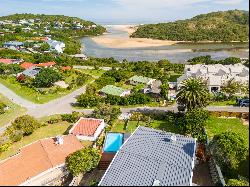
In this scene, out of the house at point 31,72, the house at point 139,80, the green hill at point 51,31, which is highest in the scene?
the green hill at point 51,31

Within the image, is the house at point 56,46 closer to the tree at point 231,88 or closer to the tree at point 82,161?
the tree at point 231,88

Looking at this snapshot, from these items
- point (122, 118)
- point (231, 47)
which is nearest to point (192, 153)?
point (122, 118)

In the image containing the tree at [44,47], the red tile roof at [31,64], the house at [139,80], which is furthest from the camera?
the tree at [44,47]

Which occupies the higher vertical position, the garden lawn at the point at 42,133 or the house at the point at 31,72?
the house at the point at 31,72

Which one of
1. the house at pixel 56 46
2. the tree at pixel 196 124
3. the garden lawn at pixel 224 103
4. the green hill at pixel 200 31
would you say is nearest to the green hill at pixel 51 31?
the house at pixel 56 46

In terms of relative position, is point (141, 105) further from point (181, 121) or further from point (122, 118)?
point (181, 121)
